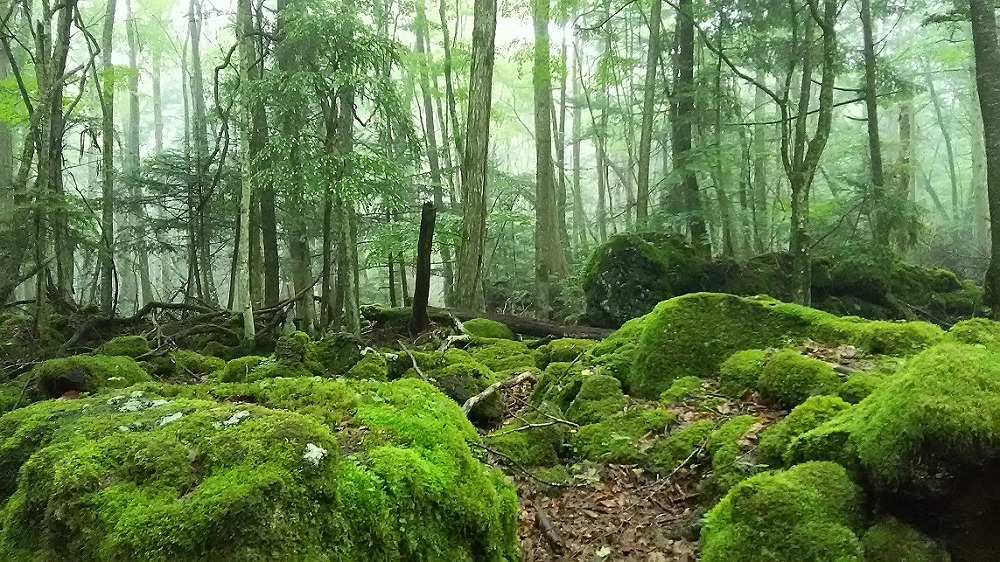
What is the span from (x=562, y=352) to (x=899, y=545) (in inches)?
192

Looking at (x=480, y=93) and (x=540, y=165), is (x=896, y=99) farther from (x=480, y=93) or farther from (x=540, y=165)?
(x=480, y=93)

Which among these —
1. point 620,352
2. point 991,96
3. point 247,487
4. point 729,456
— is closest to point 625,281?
point 620,352

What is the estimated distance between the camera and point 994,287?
26.5ft

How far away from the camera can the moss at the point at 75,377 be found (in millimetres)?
4945

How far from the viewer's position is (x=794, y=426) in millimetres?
3607

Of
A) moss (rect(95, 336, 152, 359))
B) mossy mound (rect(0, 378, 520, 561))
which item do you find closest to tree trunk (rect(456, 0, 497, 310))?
moss (rect(95, 336, 152, 359))

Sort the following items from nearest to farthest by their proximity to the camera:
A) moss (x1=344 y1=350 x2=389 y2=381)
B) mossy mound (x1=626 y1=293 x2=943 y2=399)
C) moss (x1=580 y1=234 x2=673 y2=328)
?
mossy mound (x1=626 y1=293 x2=943 y2=399), moss (x1=344 y1=350 x2=389 y2=381), moss (x1=580 y1=234 x2=673 y2=328)

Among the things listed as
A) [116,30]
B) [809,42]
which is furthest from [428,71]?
[116,30]

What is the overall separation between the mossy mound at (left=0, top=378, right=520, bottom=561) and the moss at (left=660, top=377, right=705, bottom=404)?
2.46 metres

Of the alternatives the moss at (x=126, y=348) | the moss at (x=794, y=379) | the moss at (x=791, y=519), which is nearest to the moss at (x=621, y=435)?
the moss at (x=794, y=379)

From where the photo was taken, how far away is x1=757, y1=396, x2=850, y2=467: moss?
353 cm

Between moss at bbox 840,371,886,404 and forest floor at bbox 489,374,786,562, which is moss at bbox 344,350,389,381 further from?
moss at bbox 840,371,886,404

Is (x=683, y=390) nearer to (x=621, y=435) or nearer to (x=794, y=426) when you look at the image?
(x=621, y=435)

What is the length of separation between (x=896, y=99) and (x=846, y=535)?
15608 mm
